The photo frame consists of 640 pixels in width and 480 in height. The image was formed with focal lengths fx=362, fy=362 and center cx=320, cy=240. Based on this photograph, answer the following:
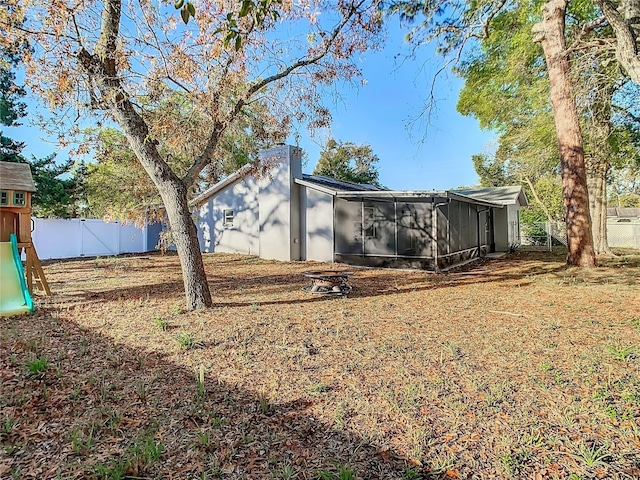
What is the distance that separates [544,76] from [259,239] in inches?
481

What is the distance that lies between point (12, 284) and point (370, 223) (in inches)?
375

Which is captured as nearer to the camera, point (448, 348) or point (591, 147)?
point (448, 348)

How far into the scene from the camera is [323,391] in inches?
125

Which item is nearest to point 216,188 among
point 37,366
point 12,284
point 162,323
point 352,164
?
point 12,284

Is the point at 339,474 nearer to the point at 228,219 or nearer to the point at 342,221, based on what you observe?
the point at 342,221

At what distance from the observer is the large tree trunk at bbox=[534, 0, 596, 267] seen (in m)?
9.83

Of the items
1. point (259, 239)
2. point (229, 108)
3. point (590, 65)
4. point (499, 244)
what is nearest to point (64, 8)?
point (229, 108)

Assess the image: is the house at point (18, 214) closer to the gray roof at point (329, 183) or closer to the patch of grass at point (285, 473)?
the patch of grass at point (285, 473)

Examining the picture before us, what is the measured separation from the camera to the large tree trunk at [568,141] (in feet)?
32.2

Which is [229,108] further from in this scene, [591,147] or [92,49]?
[591,147]

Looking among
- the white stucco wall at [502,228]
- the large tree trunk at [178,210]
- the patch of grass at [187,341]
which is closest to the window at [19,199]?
the large tree trunk at [178,210]

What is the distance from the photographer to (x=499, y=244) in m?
18.1

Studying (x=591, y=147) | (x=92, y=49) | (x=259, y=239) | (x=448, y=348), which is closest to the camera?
(x=448, y=348)

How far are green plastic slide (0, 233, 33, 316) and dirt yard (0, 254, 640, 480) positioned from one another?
15.3 inches
